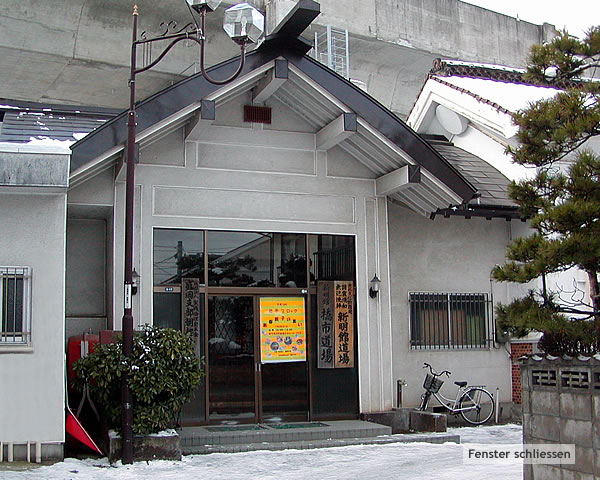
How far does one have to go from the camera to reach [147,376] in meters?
11.0

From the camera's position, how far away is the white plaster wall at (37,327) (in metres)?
10.7

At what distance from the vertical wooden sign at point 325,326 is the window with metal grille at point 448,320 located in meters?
1.97

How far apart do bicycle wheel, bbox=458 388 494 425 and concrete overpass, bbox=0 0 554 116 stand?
1254cm

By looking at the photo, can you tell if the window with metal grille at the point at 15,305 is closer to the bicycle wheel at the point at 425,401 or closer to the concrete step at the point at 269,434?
the concrete step at the point at 269,434

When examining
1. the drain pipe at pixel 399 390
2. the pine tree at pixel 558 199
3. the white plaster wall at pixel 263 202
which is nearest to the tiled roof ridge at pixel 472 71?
the white plaster wall at pixel 263 202

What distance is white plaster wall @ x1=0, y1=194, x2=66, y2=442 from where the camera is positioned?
10734 mm

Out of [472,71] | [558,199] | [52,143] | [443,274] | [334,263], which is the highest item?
[472,71]

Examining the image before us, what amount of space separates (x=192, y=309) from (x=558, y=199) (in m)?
6.65

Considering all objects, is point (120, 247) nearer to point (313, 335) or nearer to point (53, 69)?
point (313, 335)

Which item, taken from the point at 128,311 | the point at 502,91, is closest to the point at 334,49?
the point at 502,91

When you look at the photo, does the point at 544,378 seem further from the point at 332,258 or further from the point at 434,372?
the point at 434,372

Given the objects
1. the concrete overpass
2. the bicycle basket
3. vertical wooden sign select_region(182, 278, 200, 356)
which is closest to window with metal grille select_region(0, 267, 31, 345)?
vertical wooden sign select_region(182, 278, 200, 356)

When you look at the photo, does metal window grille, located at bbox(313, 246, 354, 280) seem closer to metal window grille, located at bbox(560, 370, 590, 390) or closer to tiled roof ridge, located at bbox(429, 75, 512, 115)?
tiled roof ridge, located at bbox(429, 75, 512, 115)

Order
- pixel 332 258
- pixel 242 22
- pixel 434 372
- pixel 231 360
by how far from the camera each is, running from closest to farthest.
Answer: pixel 242 22
pixel 231 360
pixel 332 258
pixel 434 372
